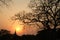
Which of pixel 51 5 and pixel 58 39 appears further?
pixel 51 5

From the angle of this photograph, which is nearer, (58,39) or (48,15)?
(58,39)

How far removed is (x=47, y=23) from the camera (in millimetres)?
43562

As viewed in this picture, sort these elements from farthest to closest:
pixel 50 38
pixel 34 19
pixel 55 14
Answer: pixel 34 19 < pixel 55 14 < pixel 50 38

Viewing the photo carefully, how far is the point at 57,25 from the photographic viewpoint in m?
43.1

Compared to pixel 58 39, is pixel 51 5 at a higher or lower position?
higher

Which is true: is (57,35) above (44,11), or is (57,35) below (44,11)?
below

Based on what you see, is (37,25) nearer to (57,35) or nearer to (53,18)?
(53,18)

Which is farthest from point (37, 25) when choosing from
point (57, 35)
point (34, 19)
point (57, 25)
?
point (57, 35)

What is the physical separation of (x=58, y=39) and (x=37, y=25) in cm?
781

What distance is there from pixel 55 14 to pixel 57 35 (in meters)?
4.45

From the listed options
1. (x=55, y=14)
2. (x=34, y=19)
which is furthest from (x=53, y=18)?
(x=34, y=19)

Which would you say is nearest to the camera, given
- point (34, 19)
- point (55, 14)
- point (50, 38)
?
point (50, 38)

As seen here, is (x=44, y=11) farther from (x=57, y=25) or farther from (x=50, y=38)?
(x=50, y=38)

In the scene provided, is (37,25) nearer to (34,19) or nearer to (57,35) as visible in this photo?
(34,19)
